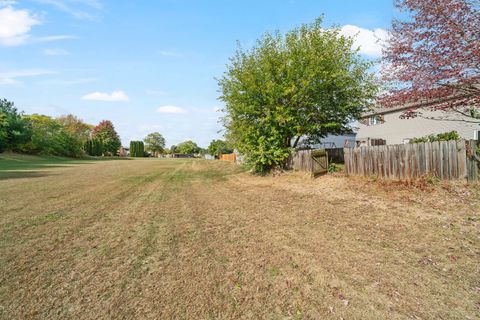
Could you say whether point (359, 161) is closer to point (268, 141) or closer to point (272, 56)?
point (268, 141)

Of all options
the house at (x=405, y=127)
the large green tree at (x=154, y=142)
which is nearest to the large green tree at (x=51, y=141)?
the house at (x=405, y=127)

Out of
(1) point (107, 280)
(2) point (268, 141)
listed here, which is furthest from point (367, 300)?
(2) point (268, 141)

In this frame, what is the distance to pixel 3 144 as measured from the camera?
120 ft

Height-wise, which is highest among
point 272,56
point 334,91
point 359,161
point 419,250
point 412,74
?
point 272,56

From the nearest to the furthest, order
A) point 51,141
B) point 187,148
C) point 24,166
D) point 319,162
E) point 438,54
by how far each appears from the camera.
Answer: point 438,54 < point 319,162 < point 24,166 < point 51,141 < point 187,148

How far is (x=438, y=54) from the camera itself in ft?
22.0

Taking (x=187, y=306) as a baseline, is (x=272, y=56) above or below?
above

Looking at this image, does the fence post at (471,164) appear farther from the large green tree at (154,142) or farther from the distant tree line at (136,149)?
the large green tree at (154,142)

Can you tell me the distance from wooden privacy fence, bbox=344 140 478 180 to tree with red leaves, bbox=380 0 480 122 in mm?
1372

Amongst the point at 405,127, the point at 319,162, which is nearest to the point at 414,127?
the point at 405,127

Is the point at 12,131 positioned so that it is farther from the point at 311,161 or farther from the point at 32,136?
the point at 311,161

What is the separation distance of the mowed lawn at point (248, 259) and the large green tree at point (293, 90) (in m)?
6.55

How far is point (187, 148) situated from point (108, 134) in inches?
1616

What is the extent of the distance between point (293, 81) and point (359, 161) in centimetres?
533
